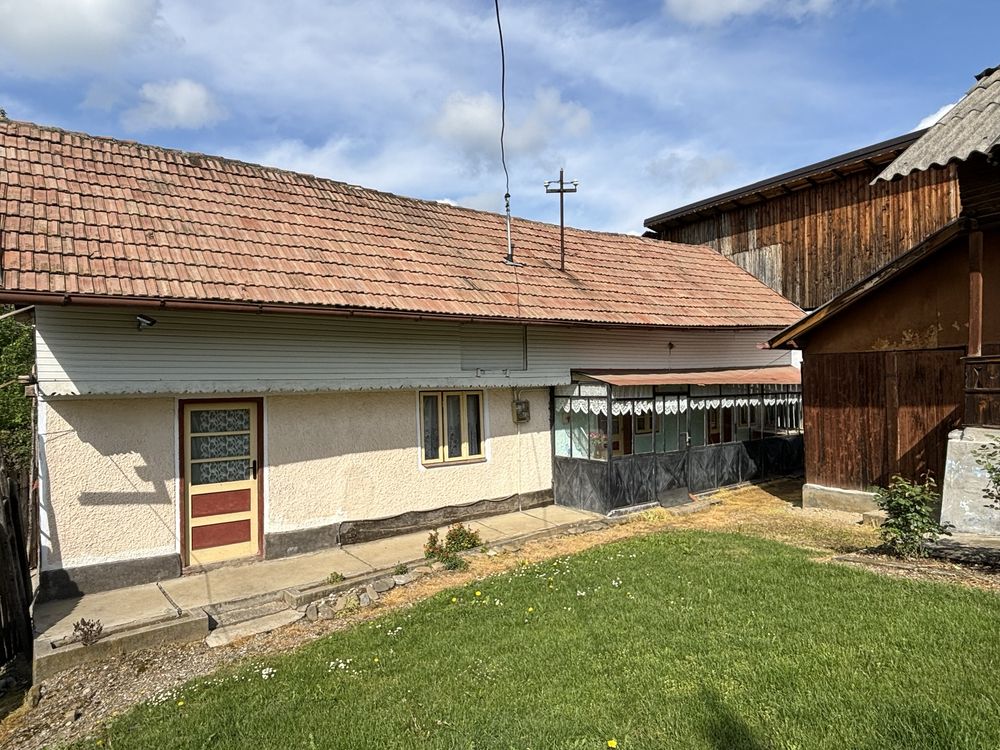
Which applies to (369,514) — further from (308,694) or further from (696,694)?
(696,694)

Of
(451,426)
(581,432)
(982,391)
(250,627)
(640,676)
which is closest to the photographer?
(640,676)

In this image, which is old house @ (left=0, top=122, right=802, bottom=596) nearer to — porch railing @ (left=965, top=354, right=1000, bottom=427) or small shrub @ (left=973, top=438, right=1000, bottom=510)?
porch railing @ (left=965, top=354, right=1000, bottom=427)

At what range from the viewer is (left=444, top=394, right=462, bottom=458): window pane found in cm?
1068

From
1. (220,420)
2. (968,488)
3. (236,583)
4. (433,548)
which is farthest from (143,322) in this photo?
(968,488)

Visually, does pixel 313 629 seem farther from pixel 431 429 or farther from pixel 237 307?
pixel 431 429

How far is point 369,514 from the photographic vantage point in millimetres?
9609

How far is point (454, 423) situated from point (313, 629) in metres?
4.75

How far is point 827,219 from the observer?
16359 mm

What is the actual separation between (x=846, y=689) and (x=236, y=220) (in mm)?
9654

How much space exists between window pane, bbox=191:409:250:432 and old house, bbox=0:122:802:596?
25 millimetres

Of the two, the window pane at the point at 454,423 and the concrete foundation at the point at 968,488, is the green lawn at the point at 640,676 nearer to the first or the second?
the concrete foundation at the point at 968,488

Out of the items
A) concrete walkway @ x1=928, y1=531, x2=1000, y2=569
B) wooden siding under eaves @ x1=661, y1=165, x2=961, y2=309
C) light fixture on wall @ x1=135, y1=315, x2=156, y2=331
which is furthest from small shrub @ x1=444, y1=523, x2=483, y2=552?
wooden siding under eaves @ x1=661, y1=165, x2=961, y2=309

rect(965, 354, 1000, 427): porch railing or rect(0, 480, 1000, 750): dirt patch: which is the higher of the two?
rect(965, 354, 1000, 427): porch railing

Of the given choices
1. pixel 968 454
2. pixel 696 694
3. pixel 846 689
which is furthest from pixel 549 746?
pixel 968 454
